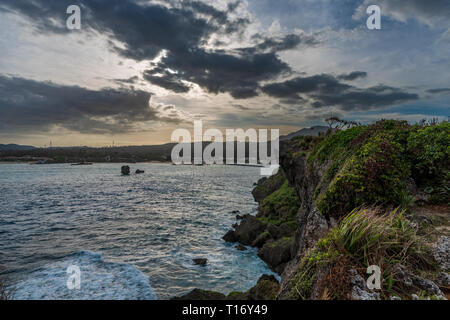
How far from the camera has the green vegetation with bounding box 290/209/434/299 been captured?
3.29 meters

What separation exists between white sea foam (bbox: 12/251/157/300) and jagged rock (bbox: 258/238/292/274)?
8252mm

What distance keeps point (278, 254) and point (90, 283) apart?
12.5m

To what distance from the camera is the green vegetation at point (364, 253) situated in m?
3.29

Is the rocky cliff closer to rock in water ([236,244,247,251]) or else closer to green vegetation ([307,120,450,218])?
green vegetation ([307,120,450,218])

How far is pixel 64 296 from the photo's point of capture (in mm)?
11703

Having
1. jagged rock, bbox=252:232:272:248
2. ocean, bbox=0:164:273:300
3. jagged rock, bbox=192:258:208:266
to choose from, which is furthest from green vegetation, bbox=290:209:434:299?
jagged rock, bbox=252:232:272:248

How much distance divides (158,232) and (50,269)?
31.8 ft

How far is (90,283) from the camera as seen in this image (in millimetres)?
13031

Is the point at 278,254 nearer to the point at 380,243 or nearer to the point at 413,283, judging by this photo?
the point at 380,243

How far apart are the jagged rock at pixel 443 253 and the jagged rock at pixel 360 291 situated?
4.94ft

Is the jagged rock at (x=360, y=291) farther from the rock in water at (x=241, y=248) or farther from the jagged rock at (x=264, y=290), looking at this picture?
the rock in water at (x=241, y=248)

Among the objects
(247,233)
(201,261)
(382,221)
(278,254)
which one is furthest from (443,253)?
(247,233)

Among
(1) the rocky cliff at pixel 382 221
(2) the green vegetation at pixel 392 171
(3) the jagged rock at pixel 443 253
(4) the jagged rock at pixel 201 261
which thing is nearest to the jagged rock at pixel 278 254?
(4) the jagged rock at pixel 201 261
